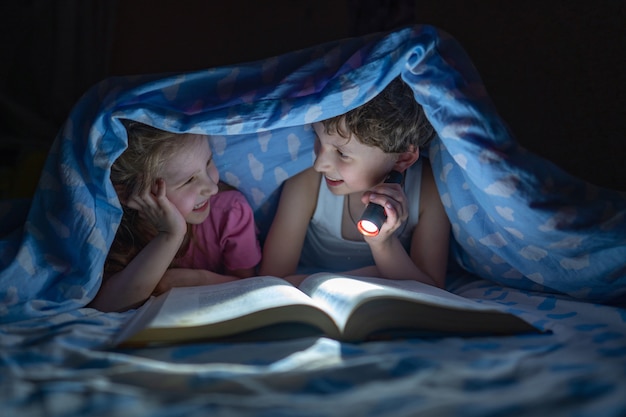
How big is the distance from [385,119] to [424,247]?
0.29m

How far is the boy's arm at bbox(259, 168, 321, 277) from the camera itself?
1183mm

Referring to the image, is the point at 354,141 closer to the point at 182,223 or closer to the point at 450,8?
the point at 182,223

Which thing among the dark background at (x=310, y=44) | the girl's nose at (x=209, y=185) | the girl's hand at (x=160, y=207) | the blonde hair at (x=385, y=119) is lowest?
the girl's hand at (x=160, y=207)

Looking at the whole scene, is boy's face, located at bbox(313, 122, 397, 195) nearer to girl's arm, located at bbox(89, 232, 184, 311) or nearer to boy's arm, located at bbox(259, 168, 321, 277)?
boy's arm, located at bbox(259, 168, 321, 277)

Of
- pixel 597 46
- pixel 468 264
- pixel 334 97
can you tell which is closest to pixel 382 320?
pixel 334 97

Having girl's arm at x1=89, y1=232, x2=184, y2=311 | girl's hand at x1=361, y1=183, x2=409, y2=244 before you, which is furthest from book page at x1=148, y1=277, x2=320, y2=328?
girl's hand at x1=361, y1=183, x2=409, y2=244

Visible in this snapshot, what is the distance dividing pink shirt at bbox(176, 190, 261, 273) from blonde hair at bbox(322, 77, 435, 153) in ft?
0.95

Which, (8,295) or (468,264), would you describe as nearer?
(8,295)

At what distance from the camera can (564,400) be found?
1.81 ft

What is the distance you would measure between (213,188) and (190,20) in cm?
114

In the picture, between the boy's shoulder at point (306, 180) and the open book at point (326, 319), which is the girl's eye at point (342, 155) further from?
the open book at point (326, 319)

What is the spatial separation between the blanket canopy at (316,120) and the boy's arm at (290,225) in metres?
0.26

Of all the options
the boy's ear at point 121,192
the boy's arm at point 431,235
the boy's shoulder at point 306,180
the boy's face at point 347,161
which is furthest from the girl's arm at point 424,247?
the boy's ear at point 121,192

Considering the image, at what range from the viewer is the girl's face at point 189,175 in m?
1.03
